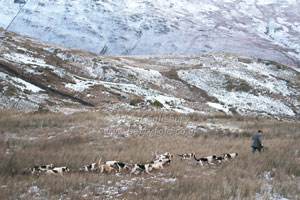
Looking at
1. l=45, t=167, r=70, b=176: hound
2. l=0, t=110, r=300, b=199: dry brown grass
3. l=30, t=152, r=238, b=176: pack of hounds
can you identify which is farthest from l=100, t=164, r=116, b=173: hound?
l=45, t=167, r=70, b=176: hound

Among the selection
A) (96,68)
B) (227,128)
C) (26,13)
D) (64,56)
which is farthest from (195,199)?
(26,13)

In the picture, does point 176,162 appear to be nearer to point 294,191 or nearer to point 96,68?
point 294,191

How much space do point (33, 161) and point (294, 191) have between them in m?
7.75

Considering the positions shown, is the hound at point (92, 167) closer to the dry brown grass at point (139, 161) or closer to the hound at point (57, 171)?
the dry brown grass at point (139, 161)

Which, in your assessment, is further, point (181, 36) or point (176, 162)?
point (181, 36)

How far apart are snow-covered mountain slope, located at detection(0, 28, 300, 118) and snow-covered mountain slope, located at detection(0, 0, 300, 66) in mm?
51283

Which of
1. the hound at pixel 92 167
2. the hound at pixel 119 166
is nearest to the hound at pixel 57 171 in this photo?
the hound at pixel 92 167

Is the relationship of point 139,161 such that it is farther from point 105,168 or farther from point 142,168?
point 105,168

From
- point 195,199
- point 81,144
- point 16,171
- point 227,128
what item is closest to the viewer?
point 195,199

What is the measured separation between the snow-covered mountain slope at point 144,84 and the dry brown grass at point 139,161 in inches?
364

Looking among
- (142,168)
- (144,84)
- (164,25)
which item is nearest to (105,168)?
(142,168)

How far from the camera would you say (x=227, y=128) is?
15.1 meters

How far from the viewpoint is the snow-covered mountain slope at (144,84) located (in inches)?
1078

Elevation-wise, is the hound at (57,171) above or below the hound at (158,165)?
below
